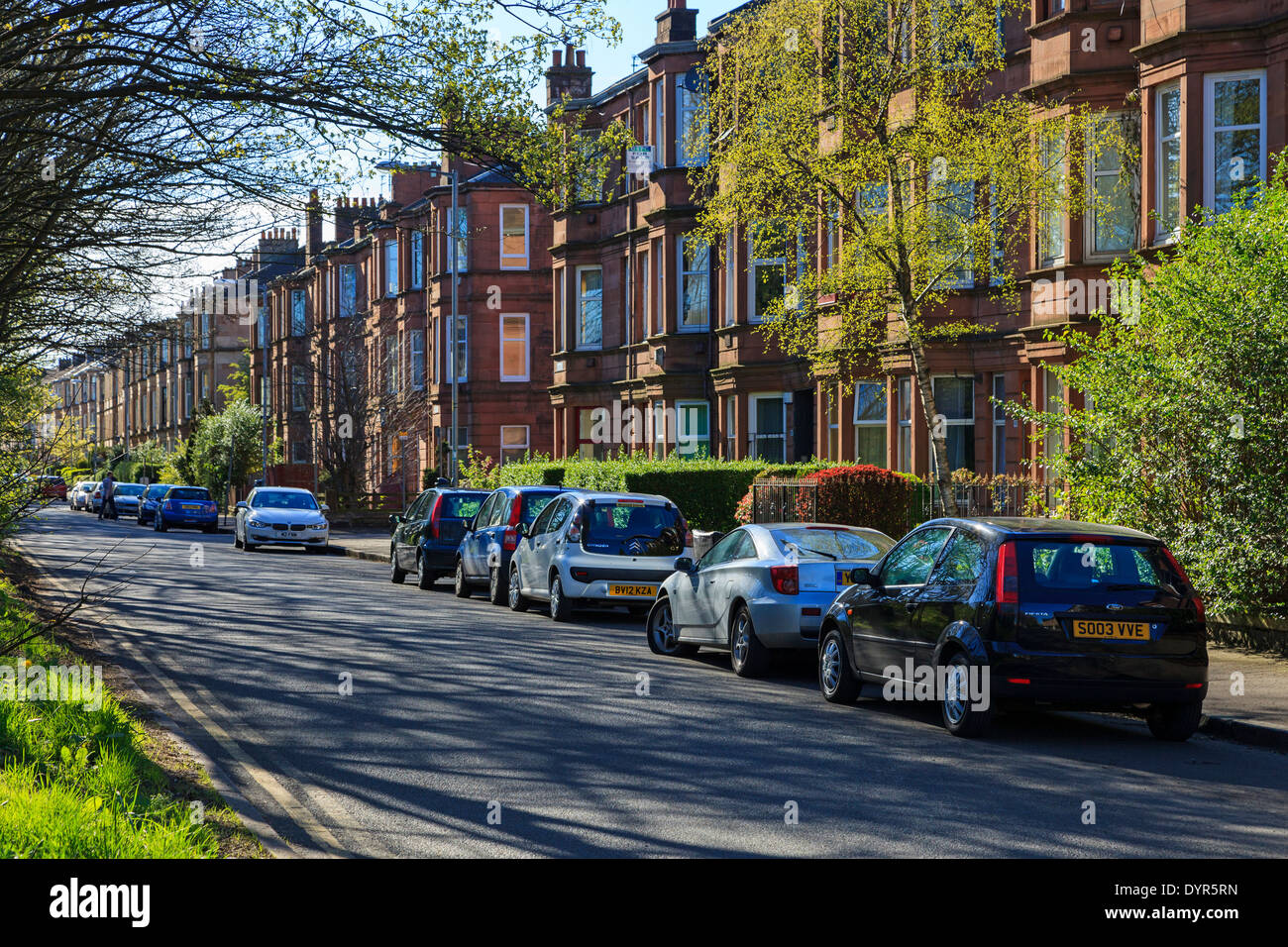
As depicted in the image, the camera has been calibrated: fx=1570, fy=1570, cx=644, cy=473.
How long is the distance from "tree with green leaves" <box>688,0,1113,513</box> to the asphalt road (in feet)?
29.5

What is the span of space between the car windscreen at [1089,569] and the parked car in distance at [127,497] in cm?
6329

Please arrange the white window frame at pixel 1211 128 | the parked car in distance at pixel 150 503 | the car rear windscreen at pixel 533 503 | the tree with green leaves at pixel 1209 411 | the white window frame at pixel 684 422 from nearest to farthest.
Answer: the tree with green leaves at pixel 1209 411 < the white window frame at pixel 1211 128 < the car rear windscreen at pixel 533 503 < the white window frame at pixel 684 422 < the parked car in distance at pixel 150 503

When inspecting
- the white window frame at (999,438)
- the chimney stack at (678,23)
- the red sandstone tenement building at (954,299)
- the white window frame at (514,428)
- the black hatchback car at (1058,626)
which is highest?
the chimney stack at (678,23)

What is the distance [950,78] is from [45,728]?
1898 centimetres

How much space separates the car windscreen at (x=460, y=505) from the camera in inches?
1080

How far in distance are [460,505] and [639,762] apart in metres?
17.9

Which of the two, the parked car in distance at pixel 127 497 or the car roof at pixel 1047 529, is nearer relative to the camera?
the car roof at pixel 1047 529

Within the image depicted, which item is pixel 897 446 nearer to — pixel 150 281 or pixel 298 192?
pixel 150 281

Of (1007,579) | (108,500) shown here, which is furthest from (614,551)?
(108,500)

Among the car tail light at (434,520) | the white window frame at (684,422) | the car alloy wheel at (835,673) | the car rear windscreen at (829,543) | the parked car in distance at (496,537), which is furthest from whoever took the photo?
the white window frame at (684,422)

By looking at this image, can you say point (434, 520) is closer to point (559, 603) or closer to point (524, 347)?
point (559, 603)

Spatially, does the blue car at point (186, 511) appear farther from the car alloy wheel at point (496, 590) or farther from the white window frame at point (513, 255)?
the car alloy wheel at point (496, 590)

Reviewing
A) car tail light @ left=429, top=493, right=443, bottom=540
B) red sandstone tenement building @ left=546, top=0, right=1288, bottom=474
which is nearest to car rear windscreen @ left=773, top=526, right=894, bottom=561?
red sandstone tenement building @ left=546, top=0, right=1288, bottom=474

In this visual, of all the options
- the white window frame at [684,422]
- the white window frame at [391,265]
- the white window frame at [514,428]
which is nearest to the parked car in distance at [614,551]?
the white window frame at [684,422]
